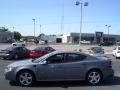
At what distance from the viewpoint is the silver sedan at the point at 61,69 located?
38.5ft

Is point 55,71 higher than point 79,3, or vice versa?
point 79,3

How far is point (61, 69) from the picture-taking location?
Result: 11.9 meters

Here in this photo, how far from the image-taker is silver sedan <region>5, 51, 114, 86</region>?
11727 mm

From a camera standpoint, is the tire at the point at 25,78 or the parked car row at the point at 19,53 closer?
the tire at the point at 25,78

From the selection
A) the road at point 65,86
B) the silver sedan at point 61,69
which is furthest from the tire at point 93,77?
the road at point 65,86

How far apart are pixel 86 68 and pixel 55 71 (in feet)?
4.15

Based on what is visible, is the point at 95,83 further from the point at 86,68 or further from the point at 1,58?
the point at 1,58

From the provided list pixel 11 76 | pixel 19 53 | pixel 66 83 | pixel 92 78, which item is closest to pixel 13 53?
pixel 19 53

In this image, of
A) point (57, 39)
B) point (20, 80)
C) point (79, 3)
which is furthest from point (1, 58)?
point (57, 39)

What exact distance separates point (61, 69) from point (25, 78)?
1.45 metres

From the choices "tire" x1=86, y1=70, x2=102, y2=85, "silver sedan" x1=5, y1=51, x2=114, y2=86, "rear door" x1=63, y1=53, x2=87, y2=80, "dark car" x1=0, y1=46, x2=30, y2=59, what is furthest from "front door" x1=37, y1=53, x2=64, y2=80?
"dark car" x1=0, y1=46, x2=30, y2=59

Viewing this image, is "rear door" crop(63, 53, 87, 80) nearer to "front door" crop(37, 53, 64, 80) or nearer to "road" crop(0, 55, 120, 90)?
"front door" crop(37, 53, 64, 80)

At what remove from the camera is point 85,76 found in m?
12.1

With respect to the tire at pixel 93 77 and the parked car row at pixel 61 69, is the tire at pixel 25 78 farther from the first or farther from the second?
the tire at pixel 93 77
